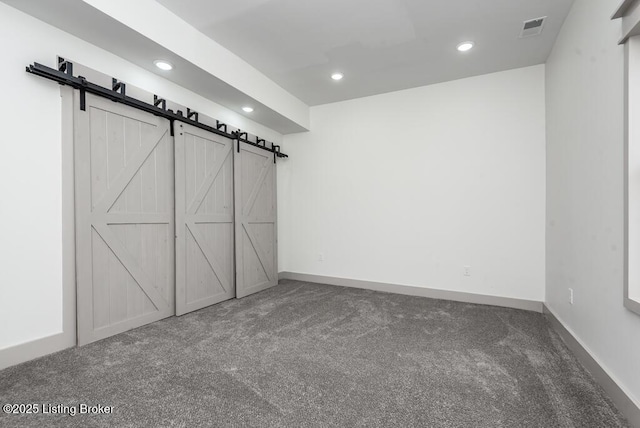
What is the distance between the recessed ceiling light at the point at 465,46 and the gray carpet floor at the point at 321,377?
2977 millimetres

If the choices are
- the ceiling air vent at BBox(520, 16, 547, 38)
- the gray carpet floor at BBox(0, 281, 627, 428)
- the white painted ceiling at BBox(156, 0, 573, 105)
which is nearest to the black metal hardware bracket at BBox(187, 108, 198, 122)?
the white painted ceiling at BBox(156, 0, 573, 105)

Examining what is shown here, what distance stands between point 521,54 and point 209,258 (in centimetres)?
439

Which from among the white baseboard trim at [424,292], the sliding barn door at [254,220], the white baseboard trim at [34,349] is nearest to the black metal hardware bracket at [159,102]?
the sliding barn door at [254,220]

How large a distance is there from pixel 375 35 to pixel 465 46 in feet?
3.39

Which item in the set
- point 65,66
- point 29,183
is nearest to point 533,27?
point 65,66

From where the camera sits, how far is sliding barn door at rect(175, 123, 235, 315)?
3.37 m

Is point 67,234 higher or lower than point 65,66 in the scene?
lower

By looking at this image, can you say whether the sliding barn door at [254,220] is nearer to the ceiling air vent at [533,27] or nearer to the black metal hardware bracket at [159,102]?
the black metal hardware bracket at [159,102]

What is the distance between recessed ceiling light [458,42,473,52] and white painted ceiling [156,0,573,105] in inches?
2.3

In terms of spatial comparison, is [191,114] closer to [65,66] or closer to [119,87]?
[119,87]

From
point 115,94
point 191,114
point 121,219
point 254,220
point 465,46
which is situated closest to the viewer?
point 115,94

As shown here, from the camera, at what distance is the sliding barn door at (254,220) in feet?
13.7

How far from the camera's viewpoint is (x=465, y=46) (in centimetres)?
329

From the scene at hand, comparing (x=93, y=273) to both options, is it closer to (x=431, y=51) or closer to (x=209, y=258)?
(x=209, y=258)
